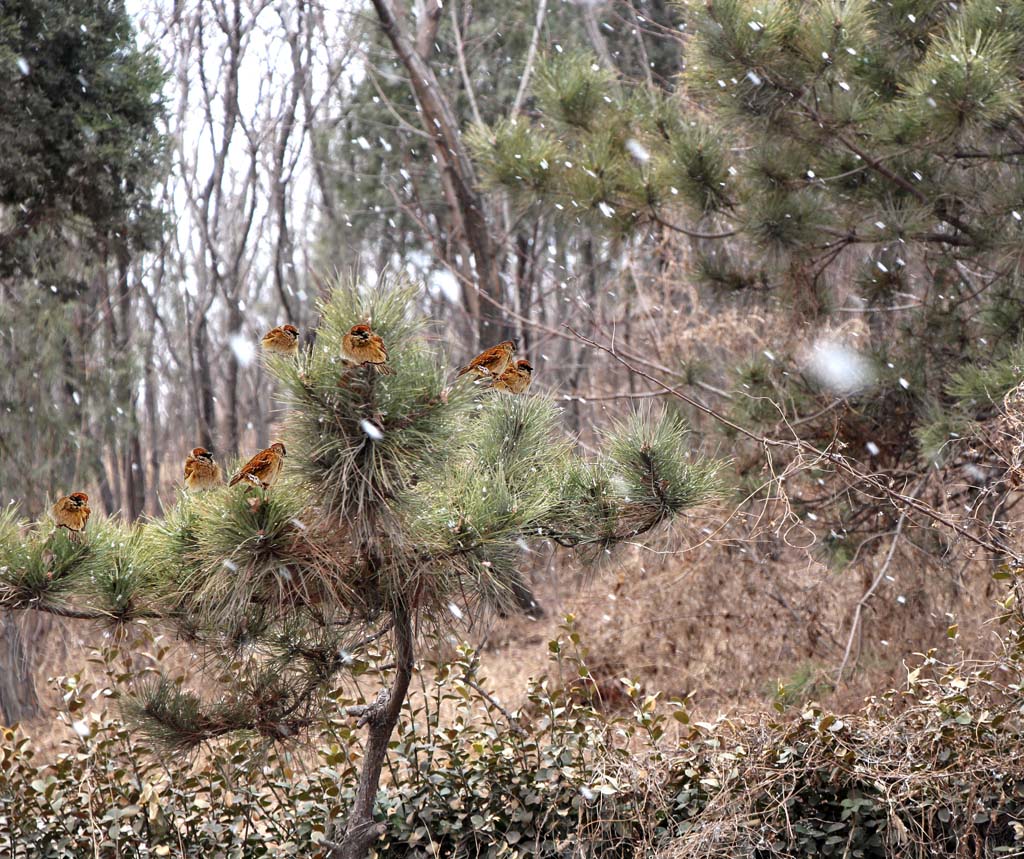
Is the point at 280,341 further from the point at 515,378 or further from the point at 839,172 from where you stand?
the point at 839,172

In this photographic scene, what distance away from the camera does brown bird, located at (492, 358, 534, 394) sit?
240 cm

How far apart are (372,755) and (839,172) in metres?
2.96

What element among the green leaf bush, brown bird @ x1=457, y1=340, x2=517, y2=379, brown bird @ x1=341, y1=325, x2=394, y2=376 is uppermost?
brown bird @ x1=341, y1=325, x2=394, y2=376

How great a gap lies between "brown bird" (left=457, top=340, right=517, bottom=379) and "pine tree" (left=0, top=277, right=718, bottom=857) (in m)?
0.08

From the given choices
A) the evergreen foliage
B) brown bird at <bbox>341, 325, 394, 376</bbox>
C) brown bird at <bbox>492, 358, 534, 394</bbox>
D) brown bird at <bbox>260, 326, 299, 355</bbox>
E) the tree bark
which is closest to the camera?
brown bird at <bbox>341, 325, 394, 376</bbox>

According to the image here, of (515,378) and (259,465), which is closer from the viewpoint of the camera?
(259,465)

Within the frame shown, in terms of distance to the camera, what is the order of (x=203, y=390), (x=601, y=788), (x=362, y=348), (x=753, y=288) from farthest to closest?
(x=203, y=390)
(x=753, y=288)
(x=601, y=788)
(x=362, y=348)

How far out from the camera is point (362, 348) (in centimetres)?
191

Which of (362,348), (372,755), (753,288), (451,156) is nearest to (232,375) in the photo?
(451,156)

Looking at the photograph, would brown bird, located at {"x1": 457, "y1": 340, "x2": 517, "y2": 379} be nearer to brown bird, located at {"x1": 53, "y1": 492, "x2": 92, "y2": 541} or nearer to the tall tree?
brown bird, located at {"x1": 53, "y1": 492, "x2": 92, "y2": 541}

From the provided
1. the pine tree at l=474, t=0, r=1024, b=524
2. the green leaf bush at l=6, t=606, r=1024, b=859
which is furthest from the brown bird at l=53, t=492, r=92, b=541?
the pine tree at l=474, t=0, r=1024, b=524

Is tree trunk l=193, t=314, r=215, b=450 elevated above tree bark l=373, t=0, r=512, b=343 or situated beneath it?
situated beneath

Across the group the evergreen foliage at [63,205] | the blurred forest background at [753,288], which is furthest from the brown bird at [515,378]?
the evergreen foliage at [63,205]

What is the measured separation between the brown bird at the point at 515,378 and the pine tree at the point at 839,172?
1.78m
